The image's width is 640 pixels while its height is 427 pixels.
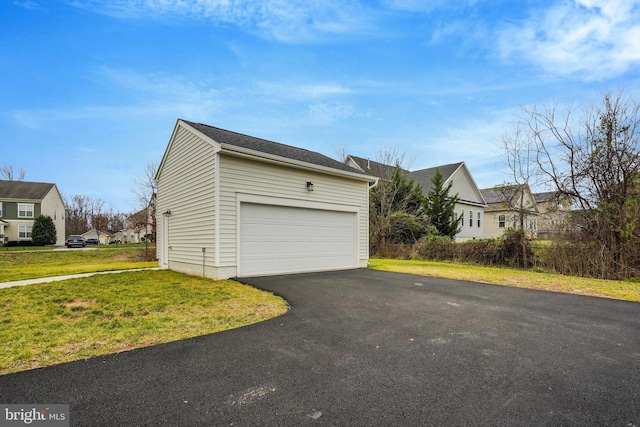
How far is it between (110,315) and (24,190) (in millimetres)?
39439

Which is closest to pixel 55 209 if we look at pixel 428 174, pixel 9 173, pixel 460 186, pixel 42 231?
pixel 42 231

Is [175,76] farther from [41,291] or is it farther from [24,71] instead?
[41,291]

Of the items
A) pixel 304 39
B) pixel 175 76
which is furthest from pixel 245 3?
pixel 175 76

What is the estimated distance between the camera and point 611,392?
2.55 m

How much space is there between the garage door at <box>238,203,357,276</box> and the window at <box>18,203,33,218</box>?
36.2 m

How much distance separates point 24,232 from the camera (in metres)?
31.5

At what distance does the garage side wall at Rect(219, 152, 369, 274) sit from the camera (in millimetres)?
8133

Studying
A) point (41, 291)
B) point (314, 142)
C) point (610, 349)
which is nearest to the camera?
point (610, 349)

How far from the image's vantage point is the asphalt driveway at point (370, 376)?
7.23ft

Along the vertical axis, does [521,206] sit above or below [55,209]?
below

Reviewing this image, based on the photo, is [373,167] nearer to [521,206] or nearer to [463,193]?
[463,193]

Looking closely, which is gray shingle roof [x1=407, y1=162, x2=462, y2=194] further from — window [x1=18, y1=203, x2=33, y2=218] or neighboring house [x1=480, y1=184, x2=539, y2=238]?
window [x1=18, y1=203, x2=33, y2=218]

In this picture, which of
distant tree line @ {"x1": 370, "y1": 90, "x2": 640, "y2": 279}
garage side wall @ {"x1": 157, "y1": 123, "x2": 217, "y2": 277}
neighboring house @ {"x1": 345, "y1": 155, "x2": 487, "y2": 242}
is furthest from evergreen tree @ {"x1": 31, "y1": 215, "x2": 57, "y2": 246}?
distant tree line @ {"x1": 370, "y1": 90, "x2": 640, "y2": 279}

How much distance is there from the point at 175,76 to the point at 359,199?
29.2 ft
